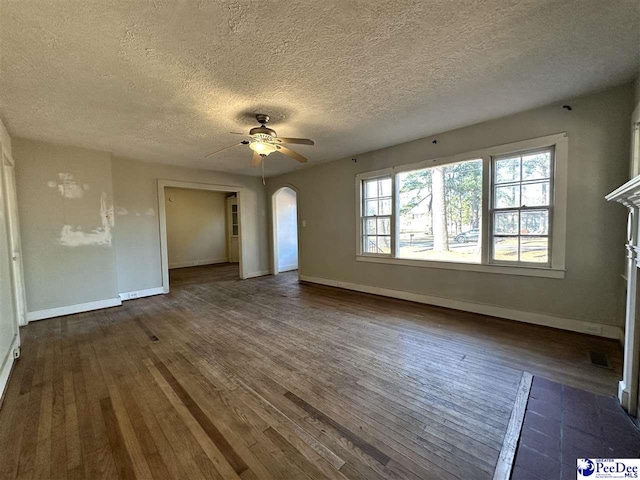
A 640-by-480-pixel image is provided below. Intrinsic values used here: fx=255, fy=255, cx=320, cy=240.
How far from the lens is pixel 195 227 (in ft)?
29.0

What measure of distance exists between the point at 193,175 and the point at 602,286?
22.2 ft

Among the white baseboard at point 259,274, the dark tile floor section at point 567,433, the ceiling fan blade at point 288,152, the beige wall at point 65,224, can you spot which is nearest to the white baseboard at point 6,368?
the beige wall at point 65,224

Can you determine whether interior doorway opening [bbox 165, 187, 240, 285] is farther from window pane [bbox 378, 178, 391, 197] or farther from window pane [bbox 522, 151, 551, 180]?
window pane [bbox 522, 151, 551, 180]

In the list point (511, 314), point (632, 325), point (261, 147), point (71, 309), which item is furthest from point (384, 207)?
point (71, 309)

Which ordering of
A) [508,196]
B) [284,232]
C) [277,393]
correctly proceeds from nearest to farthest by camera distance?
[277,393], [508,196], [284,232]

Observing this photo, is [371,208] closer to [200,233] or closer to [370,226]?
[370,226]

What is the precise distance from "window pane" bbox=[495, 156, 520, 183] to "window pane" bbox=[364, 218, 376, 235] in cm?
204

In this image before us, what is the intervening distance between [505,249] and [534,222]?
1.49 ft

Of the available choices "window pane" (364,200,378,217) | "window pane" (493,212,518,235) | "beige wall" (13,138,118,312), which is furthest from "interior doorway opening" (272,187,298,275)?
"window pane" (493,212,518,235)

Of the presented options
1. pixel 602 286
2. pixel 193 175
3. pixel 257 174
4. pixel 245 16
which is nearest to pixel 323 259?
pixel 257 174

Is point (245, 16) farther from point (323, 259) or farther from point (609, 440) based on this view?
point (323, 259)

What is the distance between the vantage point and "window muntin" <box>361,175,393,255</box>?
15.3 feet

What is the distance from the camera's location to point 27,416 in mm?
1797

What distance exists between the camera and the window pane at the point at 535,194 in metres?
3.11
